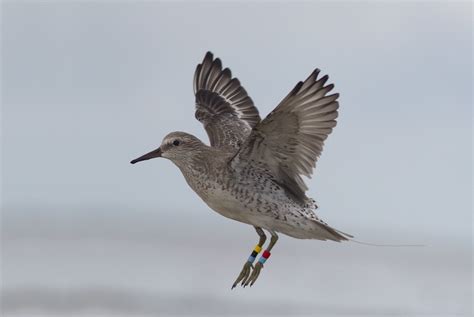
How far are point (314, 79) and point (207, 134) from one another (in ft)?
7.19

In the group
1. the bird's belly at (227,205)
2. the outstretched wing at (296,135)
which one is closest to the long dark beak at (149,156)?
the bird's belly at (227,205)

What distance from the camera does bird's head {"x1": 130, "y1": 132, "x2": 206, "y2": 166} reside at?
9.14m

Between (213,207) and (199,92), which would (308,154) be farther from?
(199,92)

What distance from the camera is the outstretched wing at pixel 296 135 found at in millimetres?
8398

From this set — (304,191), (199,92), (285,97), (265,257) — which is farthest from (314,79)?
(199,92)

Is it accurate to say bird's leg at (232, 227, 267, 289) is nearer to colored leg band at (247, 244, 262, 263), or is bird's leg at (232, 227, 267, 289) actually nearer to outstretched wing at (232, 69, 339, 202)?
colored leg band at (247, 244, 262, 263)

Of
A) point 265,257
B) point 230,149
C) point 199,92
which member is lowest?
point 265,257

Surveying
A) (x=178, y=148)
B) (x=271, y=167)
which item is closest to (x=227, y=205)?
(x=271, y=167)

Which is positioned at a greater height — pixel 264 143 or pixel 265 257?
pixel 264 143

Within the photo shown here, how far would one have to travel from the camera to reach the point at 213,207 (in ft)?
29.3

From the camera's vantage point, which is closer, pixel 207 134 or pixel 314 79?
pixel 314 79

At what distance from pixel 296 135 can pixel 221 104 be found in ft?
8.11

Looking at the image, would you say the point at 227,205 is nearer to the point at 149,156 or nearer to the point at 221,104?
the point at 149,156

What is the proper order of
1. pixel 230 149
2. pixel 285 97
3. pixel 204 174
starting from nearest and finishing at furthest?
pixel 285 97
pixel 204 174
pixel 230 149
